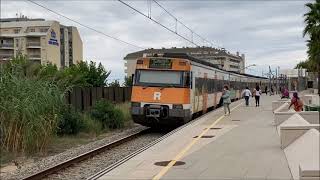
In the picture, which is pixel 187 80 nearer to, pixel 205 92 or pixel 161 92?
pixel 161 92

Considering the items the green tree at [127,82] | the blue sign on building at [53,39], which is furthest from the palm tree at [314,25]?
the blue sign on building at [53,39]

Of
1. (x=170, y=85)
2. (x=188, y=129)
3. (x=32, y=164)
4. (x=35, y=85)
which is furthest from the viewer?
(x=170, y=85)

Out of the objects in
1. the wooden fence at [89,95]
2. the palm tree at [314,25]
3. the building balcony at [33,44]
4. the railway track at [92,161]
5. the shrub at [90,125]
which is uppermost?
the building balcony at [33,44]

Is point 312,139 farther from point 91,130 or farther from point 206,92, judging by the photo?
point 206,92

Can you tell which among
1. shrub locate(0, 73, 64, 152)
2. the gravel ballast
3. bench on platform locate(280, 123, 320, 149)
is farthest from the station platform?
shrub locate(0, 73, 64, 152)

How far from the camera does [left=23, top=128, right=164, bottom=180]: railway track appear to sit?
41.0 feet

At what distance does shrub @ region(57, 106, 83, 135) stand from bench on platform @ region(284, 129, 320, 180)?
468 inches

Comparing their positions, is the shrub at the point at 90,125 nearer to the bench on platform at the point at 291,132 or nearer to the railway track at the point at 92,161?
the railway track at the point at 92,161

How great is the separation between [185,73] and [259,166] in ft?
37.9

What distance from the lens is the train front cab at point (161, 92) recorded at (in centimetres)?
2162

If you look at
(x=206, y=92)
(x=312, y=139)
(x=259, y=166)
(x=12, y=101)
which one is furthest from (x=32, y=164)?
(x=206, y=92)

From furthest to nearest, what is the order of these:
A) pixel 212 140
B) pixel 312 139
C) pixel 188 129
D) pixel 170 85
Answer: pixel 170 85 → pixel 188 129 → pixel 212 140 → pixel 312 139

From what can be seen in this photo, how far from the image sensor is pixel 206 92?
95.6 ft

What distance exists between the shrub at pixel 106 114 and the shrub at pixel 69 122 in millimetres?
2194
